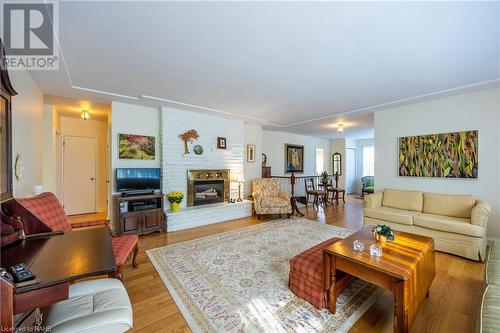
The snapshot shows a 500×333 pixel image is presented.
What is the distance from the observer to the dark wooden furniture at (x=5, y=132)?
1.85 m

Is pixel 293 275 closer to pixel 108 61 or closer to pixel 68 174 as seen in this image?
pixel 108 61

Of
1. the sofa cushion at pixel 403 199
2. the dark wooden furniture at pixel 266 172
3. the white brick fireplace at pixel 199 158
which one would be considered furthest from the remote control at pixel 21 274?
the dark wooden furniture at pixel 266 172

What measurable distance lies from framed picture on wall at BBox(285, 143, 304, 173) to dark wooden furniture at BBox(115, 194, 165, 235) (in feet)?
15.9

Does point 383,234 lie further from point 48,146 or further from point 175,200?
point 48,146

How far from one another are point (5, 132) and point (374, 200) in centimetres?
537

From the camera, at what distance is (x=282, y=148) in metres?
7.65

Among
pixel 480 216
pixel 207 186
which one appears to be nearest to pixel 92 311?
pixel 207 186

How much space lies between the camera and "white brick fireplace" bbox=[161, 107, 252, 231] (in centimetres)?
443

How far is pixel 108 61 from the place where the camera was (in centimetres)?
249

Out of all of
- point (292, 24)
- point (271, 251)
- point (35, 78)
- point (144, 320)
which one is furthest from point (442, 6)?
point (35, 78)

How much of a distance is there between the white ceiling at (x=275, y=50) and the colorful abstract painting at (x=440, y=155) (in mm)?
820

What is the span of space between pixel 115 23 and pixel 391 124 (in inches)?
194

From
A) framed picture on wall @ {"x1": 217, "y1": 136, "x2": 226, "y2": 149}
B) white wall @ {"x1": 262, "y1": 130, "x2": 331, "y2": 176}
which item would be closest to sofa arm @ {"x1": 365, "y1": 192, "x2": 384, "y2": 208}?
framed picture on wall @ {"x1": 217, "y1": 136, "x2": 226, "y2": 149}
